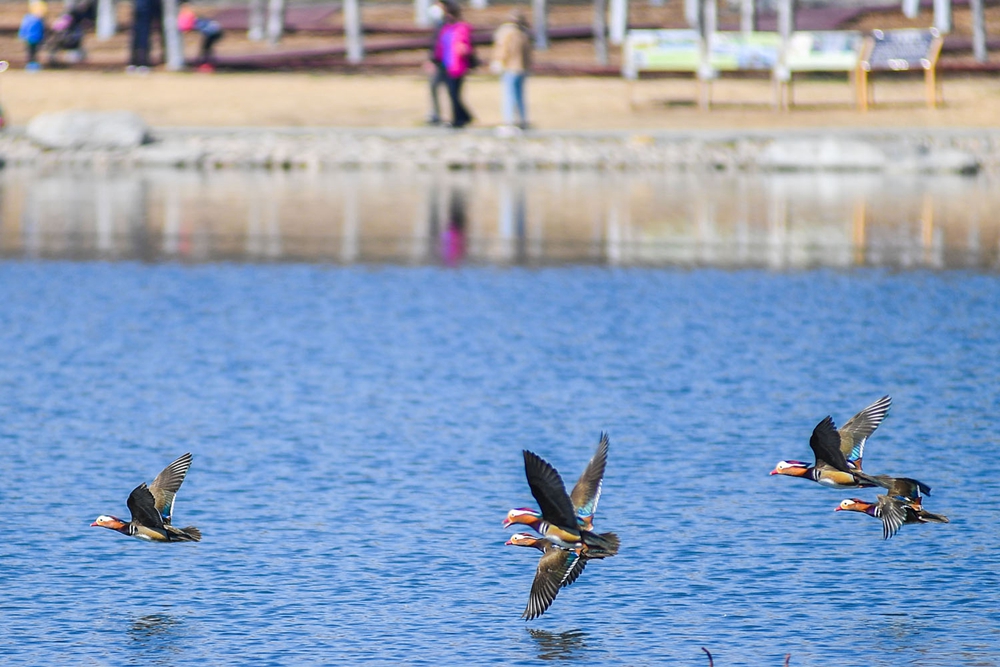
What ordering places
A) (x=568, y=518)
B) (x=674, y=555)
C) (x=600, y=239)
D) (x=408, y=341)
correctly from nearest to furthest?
(x=568, y=518) < (x=674, y=555) < (x=408, y=341) < (x=600, y=239)

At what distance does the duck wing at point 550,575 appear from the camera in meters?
8.12

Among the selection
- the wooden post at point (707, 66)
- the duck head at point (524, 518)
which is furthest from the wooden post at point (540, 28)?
the duck head at point (524, 518)

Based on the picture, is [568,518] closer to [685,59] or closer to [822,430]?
[822,430]

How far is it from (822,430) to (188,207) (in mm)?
19155

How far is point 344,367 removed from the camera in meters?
15.7

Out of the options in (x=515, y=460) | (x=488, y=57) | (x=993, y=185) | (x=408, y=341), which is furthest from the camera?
(x=488, y=57)

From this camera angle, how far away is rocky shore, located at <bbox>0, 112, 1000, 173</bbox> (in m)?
29.7

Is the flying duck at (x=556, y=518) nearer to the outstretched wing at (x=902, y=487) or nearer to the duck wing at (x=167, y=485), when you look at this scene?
the outstretched wing at (x=902, y=487)

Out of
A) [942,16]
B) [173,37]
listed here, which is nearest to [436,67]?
[173,37]

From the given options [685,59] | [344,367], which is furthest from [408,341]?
[685,59]

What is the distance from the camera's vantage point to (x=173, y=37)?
37.5 metres

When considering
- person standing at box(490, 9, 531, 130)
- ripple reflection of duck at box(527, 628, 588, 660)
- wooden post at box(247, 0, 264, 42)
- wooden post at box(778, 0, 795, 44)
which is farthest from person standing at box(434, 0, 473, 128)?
ripple reflection of duck at box(527, 628, 588, 660)

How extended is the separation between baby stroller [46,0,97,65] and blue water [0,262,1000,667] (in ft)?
65.4

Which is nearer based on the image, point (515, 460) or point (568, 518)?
point (568, 518)
